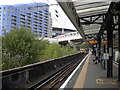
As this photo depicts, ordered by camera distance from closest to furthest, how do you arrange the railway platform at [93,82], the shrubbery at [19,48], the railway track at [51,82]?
the railway platform at [93,82], the railway track at [51,82], the shrubbery at [19,48]

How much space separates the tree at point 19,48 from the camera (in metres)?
11.2

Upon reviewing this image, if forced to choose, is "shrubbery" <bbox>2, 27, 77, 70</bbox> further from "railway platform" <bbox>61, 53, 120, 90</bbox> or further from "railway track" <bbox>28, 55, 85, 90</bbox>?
"railway platform" <bbox>61, 53, 120, 90</bbox>

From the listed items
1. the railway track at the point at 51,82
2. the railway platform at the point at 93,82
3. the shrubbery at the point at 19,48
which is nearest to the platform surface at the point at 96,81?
the railway platform at the point at 93,82

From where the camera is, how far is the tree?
11177mm

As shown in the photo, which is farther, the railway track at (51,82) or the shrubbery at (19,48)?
the shrubbery at (19,48)

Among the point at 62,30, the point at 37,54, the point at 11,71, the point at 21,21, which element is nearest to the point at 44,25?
the point at 62,30

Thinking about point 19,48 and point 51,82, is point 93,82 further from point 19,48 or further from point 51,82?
point 19,48

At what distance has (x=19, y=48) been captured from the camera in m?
12.1

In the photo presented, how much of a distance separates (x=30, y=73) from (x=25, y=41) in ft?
16.5

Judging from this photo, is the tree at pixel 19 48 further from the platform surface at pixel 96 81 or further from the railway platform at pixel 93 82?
the platform surface at pixel 96 81

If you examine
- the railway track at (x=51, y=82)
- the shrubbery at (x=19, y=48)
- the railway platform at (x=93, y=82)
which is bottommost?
the railway track at (x=51, y=82)

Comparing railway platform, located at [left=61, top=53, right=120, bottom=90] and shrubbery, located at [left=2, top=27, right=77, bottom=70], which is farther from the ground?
shrubbery, located at [left=2, top=27, right=77, bottom=70]

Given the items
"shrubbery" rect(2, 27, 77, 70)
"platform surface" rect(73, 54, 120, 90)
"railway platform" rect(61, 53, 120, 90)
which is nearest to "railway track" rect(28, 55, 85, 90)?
"railway platform" rect(61, 53, 120, 90)

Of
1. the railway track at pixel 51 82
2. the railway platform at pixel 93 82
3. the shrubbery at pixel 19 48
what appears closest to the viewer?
the railway platform at pixel 93 82
